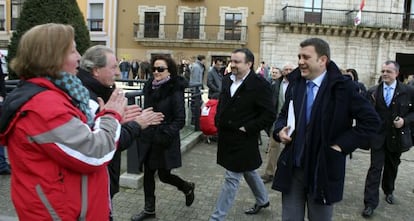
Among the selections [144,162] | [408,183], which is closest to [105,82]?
[144,162]

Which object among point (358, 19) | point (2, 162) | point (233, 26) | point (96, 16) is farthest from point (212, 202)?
point (96, 16)

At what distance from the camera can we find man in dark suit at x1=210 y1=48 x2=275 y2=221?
14.0 ft

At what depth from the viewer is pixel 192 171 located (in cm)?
673

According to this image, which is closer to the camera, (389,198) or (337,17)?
(389,198)

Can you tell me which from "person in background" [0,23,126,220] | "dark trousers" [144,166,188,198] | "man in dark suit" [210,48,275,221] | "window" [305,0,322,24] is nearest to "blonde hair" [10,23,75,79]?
"person in background" [0,23,126,220]

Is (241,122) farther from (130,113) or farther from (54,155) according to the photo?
(54,155)

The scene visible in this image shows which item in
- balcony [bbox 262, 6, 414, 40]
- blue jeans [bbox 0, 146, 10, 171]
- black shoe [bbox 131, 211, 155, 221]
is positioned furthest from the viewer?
balcony [bbox 262, 6, 414, 40]

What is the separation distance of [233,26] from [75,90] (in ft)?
99.8

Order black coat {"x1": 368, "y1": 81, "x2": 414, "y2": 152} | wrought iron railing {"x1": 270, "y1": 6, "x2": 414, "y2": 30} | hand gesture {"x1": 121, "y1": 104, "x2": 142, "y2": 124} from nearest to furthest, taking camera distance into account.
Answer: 1. hand gesture {"x1": 121, "y1": 104, "x2": 142, "y2": 124}
2. black coat {"x1": 368, "y1": 81, "x2": 414, "y2": 152}
3. wrought iron railing {"x1": 270, "y1": 6, "x2": 414, "y2": 30}

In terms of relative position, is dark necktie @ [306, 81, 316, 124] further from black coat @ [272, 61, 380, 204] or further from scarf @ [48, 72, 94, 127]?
scarf @ [48, 72, 94, 127]

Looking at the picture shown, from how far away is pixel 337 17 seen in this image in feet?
101

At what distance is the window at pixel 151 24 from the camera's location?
1270 inches

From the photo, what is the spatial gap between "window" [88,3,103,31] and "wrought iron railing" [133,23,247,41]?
3.04m

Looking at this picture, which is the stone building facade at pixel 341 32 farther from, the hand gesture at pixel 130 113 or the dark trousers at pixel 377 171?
the hand gesture at pixel 130 113
